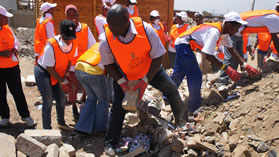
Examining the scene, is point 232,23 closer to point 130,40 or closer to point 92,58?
point 130,40

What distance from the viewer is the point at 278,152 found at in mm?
2885

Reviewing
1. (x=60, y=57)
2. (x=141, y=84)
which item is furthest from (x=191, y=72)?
(x=60, y=57)

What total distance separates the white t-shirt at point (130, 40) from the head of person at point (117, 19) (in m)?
0.12

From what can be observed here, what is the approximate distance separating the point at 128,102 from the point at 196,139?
105 cm

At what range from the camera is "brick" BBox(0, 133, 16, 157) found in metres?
2.74

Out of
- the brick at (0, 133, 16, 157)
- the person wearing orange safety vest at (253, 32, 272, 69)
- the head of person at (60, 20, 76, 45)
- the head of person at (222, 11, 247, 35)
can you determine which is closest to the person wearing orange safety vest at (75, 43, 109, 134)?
the head of person at (60, 20, 76, 45)

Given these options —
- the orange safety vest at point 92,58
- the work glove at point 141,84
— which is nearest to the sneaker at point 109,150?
the work glove at point 141,84

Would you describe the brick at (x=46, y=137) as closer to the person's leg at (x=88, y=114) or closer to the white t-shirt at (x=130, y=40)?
the person's leg at (x=88, y=114)

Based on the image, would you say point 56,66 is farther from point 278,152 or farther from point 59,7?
point 59,7

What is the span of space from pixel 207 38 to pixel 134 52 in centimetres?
151

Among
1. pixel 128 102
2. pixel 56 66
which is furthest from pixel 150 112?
pixel 56 66

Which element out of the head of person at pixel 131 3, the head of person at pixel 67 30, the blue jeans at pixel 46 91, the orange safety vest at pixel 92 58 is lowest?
the blue jeans at pixel 46 91

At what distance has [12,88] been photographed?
4.31m

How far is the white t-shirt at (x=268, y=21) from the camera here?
14.4ft
